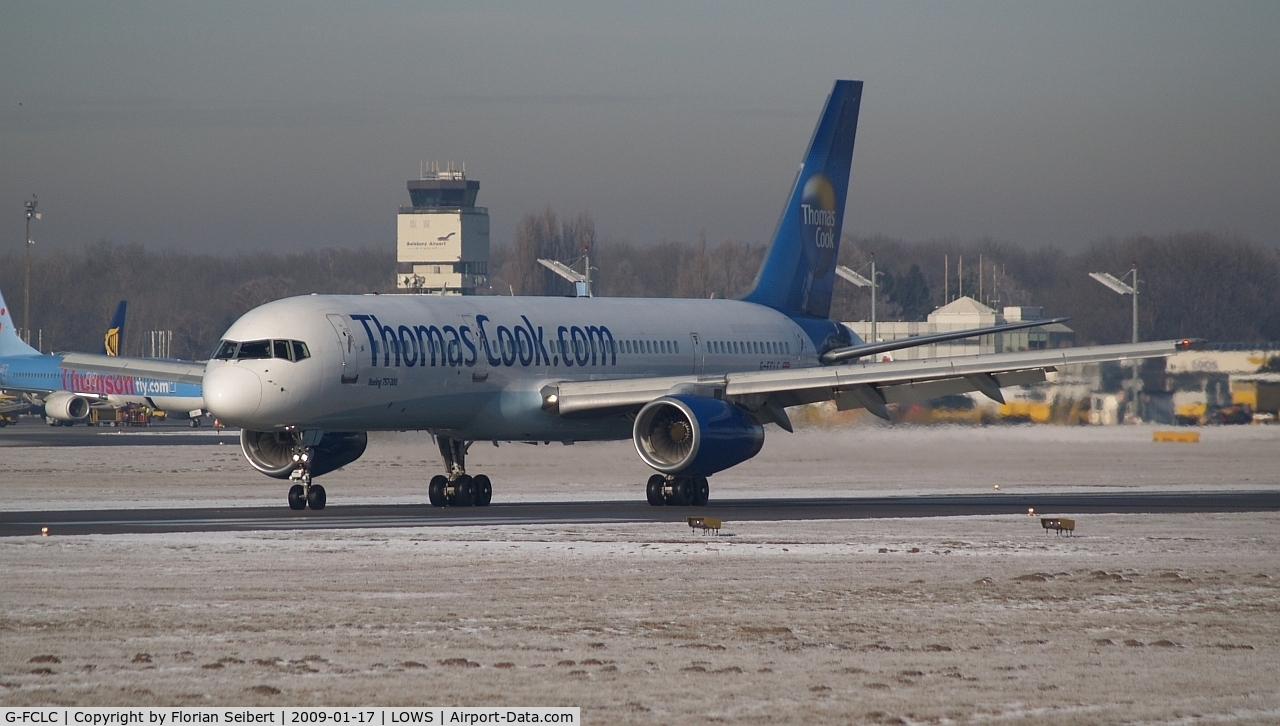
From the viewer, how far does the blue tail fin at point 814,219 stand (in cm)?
4484

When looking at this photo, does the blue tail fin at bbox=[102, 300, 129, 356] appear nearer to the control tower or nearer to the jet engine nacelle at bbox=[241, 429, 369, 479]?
the control tower

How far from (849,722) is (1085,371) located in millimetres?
40436

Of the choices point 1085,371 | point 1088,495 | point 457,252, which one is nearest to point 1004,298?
point 457,252

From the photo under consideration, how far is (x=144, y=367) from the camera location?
122 ft

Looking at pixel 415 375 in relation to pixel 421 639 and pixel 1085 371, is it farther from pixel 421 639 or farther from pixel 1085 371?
pixel 1085 371

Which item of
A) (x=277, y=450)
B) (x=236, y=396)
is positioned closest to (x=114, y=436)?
(x=277, y=450)

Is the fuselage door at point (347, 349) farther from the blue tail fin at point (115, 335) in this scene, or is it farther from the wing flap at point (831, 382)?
the blue tail fin at point (115, 335)

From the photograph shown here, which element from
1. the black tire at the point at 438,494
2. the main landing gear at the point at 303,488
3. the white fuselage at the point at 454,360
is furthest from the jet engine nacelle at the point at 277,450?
the black tire at the point at 438,494

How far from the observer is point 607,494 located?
38125 millimetres

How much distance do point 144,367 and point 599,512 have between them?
11.7 meters

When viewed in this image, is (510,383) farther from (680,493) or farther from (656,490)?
(680,493)

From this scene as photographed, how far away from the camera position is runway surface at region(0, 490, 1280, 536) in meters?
27.8

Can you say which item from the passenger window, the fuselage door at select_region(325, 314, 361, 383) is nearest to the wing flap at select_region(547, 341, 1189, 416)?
the fuselage door at select_region(325, 314, 361, 383)

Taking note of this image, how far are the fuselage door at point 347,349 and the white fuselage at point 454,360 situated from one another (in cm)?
2
